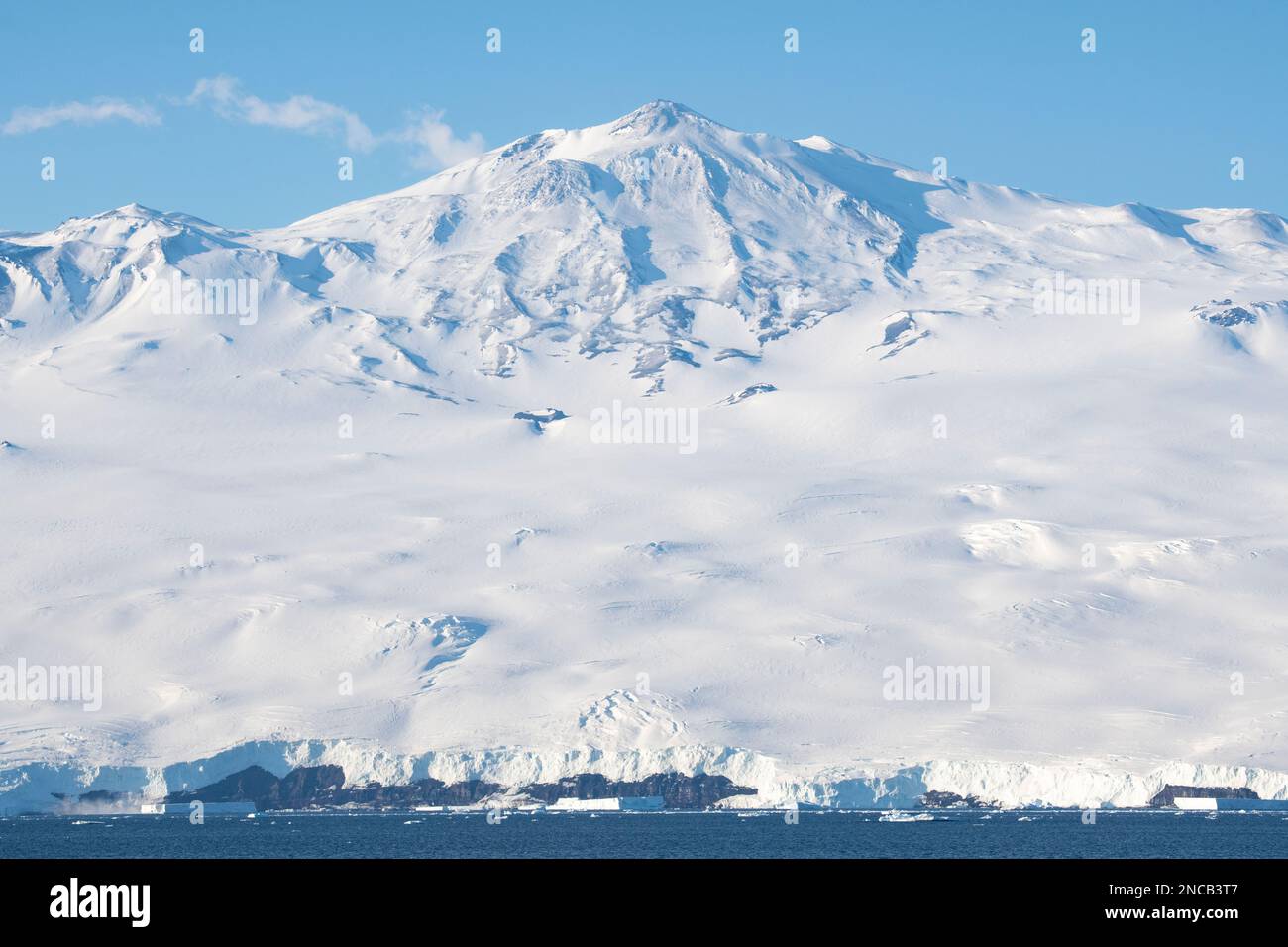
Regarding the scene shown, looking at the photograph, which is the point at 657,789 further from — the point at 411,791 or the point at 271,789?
the point at 271,789

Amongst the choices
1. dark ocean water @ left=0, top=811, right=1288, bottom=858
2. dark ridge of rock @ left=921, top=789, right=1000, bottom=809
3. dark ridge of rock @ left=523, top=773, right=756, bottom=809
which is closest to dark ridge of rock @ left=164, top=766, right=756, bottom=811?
dark ridge of rock @ left=523, top=773, right=756, bottom=809

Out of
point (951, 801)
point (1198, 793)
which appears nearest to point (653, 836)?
point (951, 801)

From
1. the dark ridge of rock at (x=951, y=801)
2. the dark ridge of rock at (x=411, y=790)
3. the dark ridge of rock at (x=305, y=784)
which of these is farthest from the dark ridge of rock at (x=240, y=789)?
the dark ridge of rock at (x=951, y=801)

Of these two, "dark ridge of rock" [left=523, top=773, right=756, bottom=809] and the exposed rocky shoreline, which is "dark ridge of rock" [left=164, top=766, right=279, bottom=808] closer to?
the exposed rocky shoreline

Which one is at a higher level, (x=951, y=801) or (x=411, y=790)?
(x=411, y=790)

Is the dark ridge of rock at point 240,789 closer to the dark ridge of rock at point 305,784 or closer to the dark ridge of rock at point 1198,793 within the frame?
the dark ridge of rock at point 305,784
